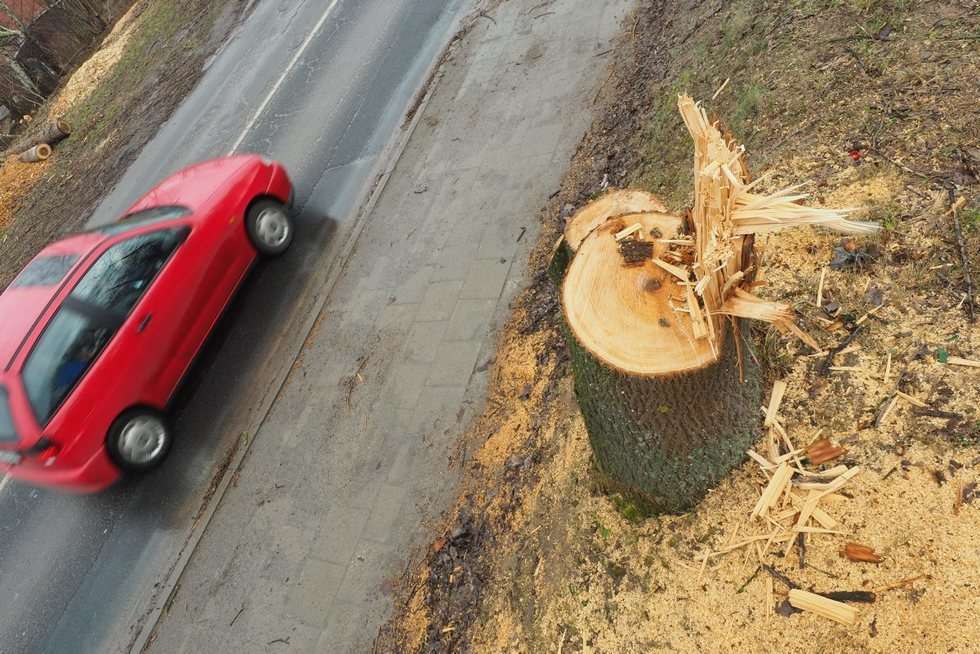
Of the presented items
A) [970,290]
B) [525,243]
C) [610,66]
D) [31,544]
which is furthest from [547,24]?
[31,544]

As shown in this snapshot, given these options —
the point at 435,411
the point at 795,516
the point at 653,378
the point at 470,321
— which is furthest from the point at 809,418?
the point at 470,321

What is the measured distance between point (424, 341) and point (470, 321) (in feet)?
1.64

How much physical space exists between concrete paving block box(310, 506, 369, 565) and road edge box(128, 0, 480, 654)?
137 cm

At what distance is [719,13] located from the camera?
6469mm

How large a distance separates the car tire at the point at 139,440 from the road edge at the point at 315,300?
2.64ft

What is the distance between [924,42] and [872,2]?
0.79m

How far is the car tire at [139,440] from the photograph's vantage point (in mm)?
5988

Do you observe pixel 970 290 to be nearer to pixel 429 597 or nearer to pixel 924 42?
pixel 924 42

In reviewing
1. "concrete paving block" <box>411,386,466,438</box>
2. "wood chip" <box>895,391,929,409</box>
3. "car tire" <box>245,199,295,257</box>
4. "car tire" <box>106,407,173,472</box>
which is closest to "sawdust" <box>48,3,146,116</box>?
"car tire" <box>245,199,295,257</box>

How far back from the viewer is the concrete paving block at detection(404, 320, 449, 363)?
Answer: 5812 mm

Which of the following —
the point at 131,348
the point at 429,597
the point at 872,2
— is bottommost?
the point at 429,597

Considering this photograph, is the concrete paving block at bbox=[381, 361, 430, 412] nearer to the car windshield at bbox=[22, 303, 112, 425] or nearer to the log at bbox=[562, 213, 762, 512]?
the log at bbox=[562, 213, 762, 512]

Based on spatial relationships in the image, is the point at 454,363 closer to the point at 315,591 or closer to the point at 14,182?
the point at 315,591

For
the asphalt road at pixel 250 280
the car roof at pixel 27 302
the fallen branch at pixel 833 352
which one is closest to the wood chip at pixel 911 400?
the fallen branch at pixel 833 352
